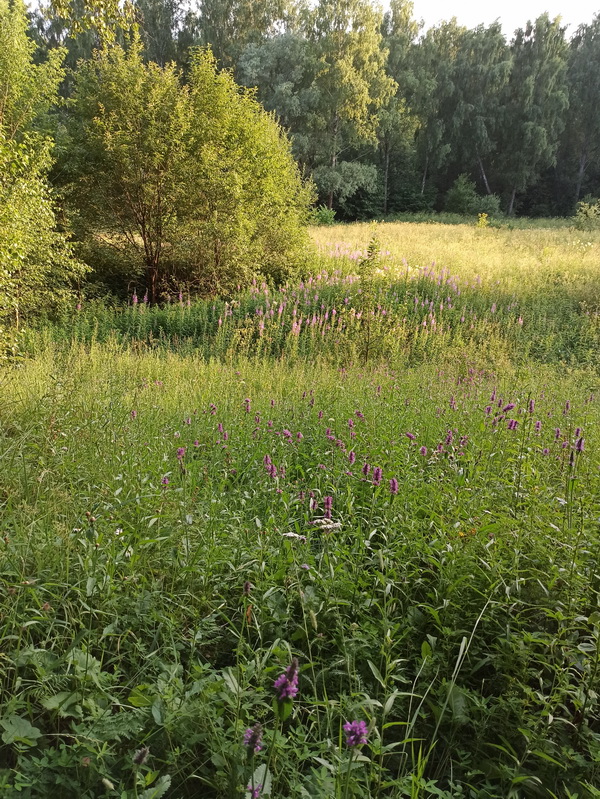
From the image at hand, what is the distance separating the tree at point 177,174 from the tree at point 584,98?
36640mm

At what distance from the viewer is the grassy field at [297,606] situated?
55.1 inches

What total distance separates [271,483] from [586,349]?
8.22 meters

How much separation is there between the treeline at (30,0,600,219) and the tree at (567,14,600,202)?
98 mm

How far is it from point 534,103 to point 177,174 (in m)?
36.4

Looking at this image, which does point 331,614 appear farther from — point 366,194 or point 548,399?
point 366,194

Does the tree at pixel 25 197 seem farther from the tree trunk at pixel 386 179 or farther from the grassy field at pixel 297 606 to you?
the tree trunk at pixel 386 179

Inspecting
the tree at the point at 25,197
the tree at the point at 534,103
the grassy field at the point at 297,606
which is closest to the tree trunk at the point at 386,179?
the tree at the point at 534,103

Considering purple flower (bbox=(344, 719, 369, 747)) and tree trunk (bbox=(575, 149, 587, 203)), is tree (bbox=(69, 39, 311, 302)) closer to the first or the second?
purple flower (bbox=(344, 719, 369, 747))

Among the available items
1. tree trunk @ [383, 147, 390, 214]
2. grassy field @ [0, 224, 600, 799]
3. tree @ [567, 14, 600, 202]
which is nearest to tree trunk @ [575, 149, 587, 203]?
tree @ [567, 14, 600, 202]

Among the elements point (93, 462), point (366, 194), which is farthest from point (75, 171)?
point (366, 194)

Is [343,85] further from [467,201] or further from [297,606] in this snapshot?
[297,606]

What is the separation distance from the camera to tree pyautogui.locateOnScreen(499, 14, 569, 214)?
117ft

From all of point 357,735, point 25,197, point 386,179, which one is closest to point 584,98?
point 386,179

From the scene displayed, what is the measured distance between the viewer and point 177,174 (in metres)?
11.7
